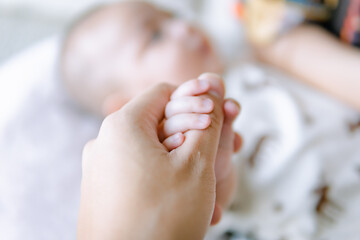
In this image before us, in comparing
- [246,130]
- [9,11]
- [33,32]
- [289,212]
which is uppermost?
[9,11]

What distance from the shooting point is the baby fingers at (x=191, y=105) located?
39 centimetres

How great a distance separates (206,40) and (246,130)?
29 cm

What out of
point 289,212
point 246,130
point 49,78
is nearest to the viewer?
point 289,212

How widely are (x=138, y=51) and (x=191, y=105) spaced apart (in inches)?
19.2

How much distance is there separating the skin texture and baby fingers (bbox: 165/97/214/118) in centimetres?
4

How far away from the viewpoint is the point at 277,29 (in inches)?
38.5

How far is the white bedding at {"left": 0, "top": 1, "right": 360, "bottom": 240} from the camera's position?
664mm

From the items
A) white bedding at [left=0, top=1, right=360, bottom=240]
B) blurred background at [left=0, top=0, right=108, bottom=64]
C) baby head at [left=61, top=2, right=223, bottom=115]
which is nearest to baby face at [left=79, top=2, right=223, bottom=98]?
baby head at [left=61, top=2, right=223, bottom=115]

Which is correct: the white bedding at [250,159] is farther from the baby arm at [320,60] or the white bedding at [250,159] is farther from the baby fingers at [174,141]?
the baby fingers at [174,141]

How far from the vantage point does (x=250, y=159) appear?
2.43 ft

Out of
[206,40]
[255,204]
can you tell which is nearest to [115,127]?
[255,204]

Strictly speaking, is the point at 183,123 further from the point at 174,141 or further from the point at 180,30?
the point at 180,30

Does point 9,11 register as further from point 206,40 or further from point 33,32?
point 206,40

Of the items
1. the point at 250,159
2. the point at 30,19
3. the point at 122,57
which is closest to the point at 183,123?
the point at 250,159
